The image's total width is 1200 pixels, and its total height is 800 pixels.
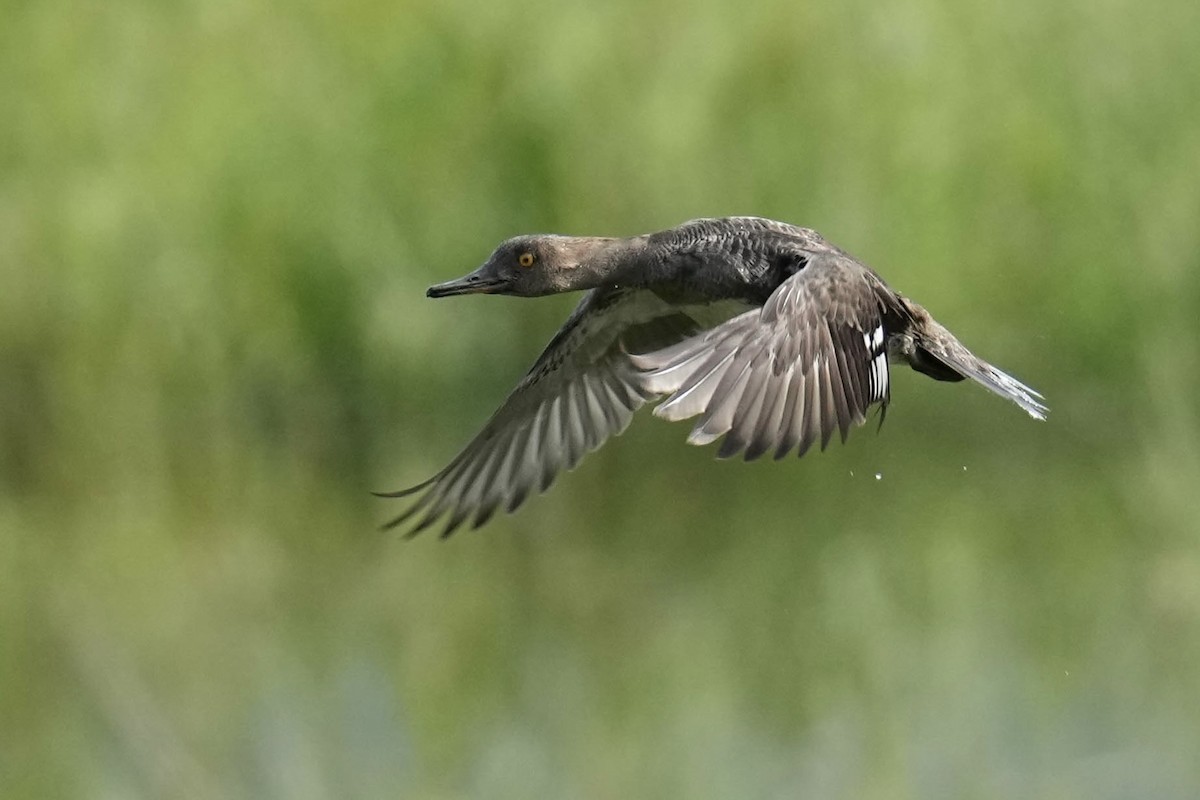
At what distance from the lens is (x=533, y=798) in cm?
829

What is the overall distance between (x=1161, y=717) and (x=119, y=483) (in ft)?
18.5

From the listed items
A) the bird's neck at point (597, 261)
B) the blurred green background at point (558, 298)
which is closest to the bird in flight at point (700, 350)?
the bird's neck at point (597, 261)

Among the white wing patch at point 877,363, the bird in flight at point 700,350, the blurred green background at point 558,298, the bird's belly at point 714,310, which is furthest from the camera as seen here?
the blurred green background at point 558,298

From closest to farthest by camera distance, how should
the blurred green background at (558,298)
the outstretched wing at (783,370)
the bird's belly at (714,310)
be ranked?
the outstretched wing at (783,370) < the bird's belly at (714,310) < the blurred green background at (558,298)

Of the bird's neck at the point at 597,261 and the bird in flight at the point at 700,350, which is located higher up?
the bird's neck at the point at 597,261

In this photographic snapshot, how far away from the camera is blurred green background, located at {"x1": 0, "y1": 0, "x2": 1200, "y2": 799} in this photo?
10.6m

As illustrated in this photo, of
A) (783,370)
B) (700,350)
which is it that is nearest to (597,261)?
(700,350)

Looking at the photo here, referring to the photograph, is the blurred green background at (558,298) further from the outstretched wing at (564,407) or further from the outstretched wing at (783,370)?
the outstretched wing at (783,370)

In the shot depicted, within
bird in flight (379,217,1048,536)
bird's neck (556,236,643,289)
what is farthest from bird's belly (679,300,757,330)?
bird's neck (556,236,643,289)

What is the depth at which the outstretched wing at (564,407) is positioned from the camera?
8266 mm

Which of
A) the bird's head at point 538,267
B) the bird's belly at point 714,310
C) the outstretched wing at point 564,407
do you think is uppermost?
the bird's head at point 538,267

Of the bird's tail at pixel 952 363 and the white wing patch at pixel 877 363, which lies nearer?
the white wing patch at pixel 877 363

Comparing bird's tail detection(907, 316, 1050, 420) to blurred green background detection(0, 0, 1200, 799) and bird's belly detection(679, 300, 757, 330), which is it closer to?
bird's belly detection(679, 300, 757, 330)

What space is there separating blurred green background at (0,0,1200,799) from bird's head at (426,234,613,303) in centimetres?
249
